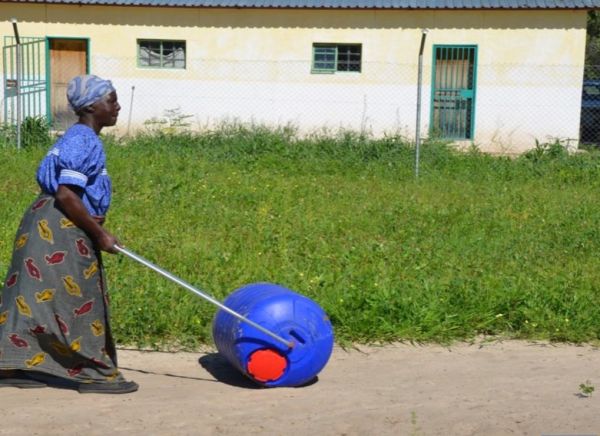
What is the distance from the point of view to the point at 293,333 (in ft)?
16.8

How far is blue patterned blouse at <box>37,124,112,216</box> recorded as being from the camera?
4758mm

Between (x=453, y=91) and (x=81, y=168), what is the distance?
12.4 m

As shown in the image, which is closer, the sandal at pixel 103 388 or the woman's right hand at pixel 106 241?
the woman's right hand at pixel 106 241

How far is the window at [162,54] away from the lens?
16984 mm

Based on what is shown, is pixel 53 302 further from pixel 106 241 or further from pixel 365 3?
pixel 365 3

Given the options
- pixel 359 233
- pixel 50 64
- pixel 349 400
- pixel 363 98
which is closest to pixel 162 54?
pixel 50 64

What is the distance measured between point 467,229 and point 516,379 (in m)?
3.78

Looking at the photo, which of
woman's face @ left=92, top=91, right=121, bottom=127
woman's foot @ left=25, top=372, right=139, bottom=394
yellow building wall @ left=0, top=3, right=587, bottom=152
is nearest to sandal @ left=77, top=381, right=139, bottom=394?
woman's foot @ left=25, top=372, right=139, bottom=394

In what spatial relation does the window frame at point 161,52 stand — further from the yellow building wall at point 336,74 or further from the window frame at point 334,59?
the window frame at point 334,59

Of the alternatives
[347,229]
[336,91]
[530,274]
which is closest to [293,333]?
[530,274]

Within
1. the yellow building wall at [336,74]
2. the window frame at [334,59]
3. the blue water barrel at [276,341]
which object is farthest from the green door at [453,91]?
the blue water barrel at [276,341]

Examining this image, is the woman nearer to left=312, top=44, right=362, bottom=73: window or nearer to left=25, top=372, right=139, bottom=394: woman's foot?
left=25, top=372, right=139, bottom=394: woman's foot

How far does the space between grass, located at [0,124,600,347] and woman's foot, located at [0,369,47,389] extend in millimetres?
980

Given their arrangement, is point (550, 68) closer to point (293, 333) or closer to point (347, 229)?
point (347, 229)
